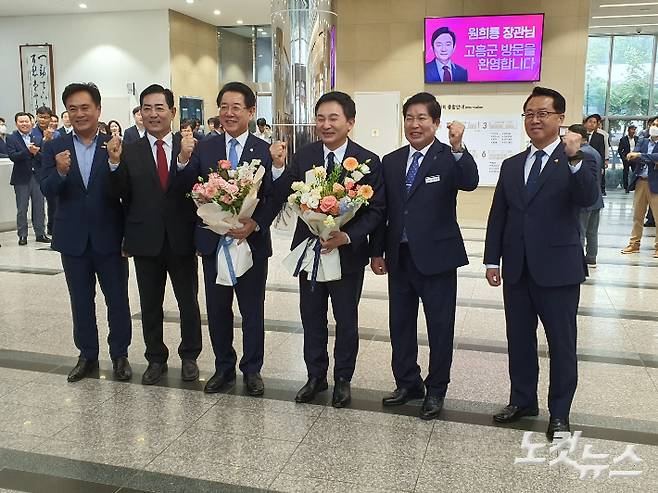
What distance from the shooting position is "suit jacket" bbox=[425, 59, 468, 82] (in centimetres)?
1045

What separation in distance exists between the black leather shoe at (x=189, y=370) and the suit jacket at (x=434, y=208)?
1.59 m

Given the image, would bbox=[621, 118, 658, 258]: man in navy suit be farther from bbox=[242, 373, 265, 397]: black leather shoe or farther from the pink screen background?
bbox=[242, 373, 265, 397]: black leather shoe

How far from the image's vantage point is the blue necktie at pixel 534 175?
9.70ft

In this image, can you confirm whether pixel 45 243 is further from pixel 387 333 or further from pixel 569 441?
pixel 569 441

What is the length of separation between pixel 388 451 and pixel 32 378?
2.34 meters

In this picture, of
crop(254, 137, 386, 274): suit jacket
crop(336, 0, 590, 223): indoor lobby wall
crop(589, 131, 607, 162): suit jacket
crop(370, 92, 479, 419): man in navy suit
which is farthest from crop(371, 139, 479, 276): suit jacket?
crop(336, 0, 590, 223): indoor lobby wall

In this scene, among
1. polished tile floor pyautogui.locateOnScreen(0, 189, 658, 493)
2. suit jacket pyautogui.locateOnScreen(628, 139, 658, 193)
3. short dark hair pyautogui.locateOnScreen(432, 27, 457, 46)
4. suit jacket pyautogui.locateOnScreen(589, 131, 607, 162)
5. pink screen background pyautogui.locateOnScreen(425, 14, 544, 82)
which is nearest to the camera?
polished tile floor pyautogui.locateOnScreen(0, 189, 658, 493)

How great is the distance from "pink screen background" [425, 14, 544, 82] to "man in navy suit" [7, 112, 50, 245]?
6488mm

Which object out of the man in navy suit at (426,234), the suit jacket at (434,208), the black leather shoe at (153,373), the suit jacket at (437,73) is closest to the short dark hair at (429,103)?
the man in navy suit at (426,234)

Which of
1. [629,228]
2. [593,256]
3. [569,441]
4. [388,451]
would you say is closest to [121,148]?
[388,451]

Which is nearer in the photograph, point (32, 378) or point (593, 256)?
point (32, 378)

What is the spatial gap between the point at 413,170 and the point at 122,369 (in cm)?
218

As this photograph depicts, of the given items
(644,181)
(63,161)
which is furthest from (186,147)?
(644,181)

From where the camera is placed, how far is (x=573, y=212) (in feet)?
9.72
